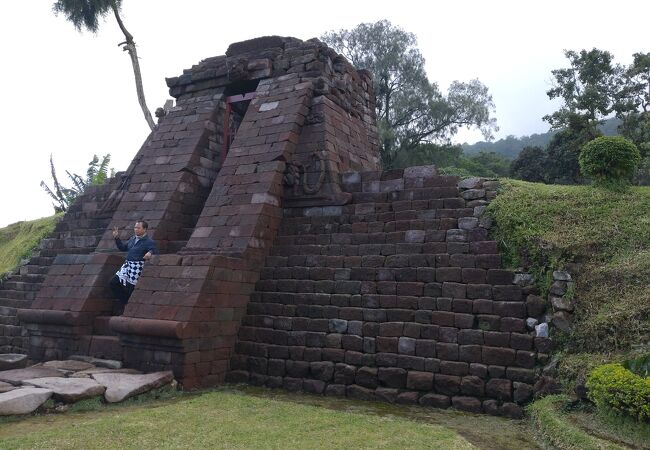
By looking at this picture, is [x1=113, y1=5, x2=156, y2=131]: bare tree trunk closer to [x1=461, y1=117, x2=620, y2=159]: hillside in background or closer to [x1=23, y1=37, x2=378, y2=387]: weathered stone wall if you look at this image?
[x1=23, y1=37, x2=378, y2=387]: weathered stone wall

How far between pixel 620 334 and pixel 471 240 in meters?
2.11

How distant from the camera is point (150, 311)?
6344 mm

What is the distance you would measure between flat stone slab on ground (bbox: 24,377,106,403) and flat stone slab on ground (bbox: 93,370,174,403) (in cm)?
11

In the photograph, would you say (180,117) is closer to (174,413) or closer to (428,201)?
(428,201)

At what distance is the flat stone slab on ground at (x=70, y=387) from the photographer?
502 centimetres

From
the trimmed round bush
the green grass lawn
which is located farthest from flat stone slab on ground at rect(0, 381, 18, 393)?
the trimmed round bush

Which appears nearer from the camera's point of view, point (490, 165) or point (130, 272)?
point (130, 272)

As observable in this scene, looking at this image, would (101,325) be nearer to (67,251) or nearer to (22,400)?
(22,400)

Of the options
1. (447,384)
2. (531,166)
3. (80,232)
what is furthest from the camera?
(531,166)

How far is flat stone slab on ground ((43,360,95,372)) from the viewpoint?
615 centimetres

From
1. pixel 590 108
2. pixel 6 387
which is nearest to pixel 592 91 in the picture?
pixel 590 108

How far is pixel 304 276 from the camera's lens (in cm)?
721

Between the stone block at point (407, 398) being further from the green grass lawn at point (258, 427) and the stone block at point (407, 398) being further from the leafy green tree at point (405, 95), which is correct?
the leafy green tree at point (405, 95)

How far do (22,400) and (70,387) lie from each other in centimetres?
52
